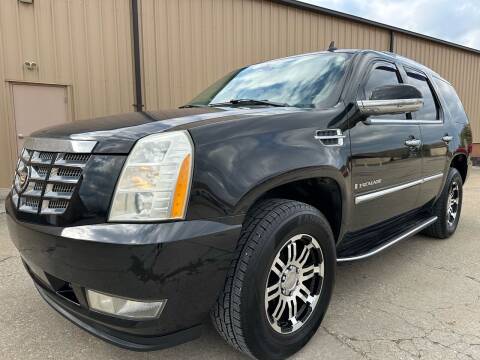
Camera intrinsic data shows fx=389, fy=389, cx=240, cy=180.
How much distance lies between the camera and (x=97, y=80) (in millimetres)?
7430

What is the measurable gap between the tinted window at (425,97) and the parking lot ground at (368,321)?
137 centimetres

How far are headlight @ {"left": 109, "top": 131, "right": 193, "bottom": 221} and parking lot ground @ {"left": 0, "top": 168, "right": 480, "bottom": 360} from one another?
3.27ft

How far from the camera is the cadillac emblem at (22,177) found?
6.50 ft

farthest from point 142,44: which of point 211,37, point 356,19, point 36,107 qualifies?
point 356,19

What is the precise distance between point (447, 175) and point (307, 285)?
2.78 meters

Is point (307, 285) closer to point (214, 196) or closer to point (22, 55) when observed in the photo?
point (214, 196)

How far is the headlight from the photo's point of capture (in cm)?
161

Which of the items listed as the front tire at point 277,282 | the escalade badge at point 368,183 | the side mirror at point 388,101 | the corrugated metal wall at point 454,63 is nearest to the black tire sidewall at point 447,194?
the escalade badge at point 368,183

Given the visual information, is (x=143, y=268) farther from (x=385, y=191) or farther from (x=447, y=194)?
(x=447, y=194)

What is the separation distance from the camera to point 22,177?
2068 mm

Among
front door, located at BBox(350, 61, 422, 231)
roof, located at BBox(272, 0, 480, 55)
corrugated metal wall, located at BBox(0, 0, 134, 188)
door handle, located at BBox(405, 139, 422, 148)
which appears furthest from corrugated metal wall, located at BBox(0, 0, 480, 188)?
door handle, located at BBox(405, 139, 422, 148)

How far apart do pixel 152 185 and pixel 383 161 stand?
1.80 metres

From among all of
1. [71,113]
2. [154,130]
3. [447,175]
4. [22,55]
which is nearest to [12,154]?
[71,113]

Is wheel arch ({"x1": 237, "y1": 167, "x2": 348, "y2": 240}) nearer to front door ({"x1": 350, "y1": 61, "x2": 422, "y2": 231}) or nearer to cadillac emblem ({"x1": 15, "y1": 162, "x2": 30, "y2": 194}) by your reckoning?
front door ({"x1": 350, "y1": 61, "x2": 422, "y2": 231})
